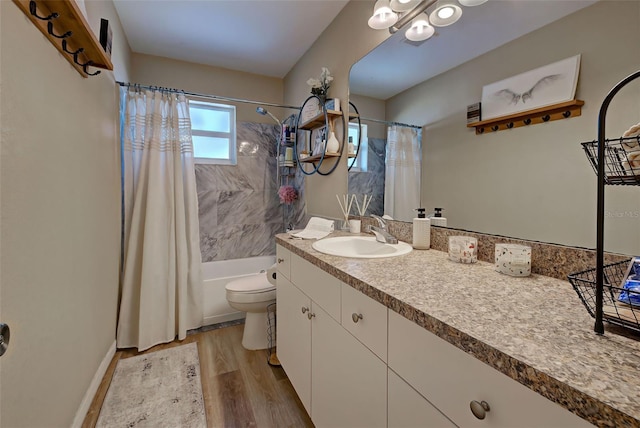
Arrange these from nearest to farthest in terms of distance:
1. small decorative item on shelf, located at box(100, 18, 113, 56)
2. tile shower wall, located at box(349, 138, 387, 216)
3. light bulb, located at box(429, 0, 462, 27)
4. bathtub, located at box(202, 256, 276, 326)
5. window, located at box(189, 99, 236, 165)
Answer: light bulb, located at box(429, 0, 462, 27), small decorative item on shelf, located at box(100, 18, 113, 56), tile shower wall, located at box(349, 138, 387, 216), bathtub, located at box(202, 256, 276, 326), window, located at box(189, 99, 236, 165)

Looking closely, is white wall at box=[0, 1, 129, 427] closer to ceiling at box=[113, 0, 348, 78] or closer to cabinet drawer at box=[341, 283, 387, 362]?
ceiling at box=[113, 0, 348, 78]

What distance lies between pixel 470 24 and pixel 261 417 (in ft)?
6.96

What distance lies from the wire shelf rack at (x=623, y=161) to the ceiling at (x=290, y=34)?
51 centimetres

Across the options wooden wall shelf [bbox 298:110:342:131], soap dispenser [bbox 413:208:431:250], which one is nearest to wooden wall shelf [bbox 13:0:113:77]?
wooden wall shelf [bbox 298:110:342:131]

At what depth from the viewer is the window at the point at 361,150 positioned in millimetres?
1797

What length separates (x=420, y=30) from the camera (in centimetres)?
138

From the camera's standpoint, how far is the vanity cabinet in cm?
84

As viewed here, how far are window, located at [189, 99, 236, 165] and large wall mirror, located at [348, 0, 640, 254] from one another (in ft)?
6.44

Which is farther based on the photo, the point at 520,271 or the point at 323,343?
the point at 323,343

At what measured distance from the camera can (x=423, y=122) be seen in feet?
4.58

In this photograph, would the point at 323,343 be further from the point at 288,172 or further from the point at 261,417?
the point at 288,172

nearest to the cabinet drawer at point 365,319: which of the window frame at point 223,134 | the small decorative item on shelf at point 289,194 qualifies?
the small decorative item on shelf at point 289,194

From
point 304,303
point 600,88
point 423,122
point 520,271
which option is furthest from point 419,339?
point 423,122

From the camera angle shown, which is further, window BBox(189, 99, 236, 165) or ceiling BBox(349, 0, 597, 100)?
window BBox(189, 99, 236, 165)
